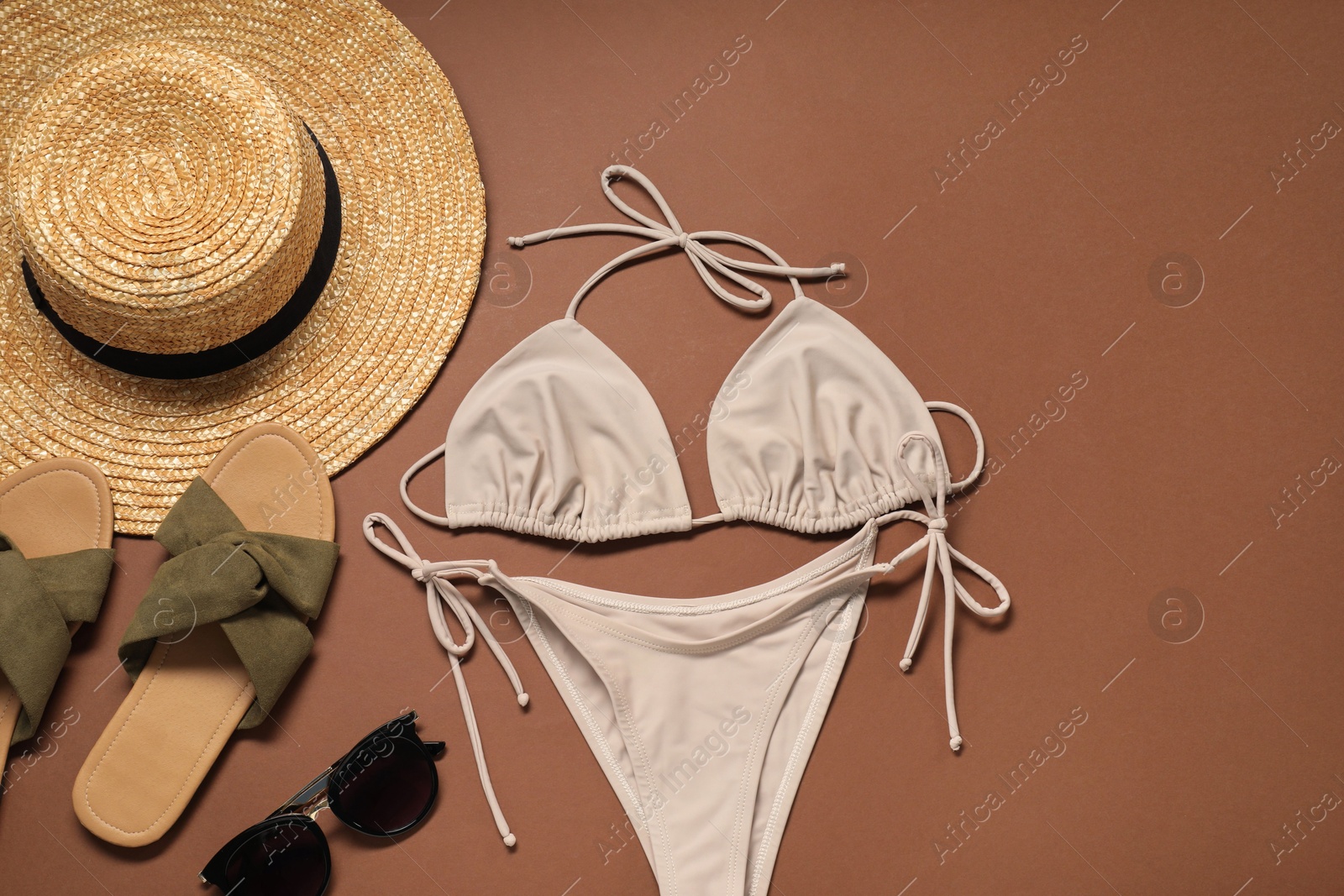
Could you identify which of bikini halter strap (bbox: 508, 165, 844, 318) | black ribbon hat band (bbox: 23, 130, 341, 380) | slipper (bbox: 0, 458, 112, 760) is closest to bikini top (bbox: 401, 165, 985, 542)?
bikini halter strap (bbox: 508, 165, 844, 318)

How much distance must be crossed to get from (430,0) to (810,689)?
127cm

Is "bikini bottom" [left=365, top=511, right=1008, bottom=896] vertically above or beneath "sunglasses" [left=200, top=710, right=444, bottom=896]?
above

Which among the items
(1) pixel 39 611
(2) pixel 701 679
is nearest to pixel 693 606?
(2) pixel 701 679

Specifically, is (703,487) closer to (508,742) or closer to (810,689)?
(810,689)

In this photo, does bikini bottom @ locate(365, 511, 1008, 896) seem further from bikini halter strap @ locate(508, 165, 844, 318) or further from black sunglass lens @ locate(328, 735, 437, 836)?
bikini halter strap @ locate(508, 165, 844, 318)

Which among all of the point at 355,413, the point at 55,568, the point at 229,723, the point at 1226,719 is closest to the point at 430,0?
the point at 355,413

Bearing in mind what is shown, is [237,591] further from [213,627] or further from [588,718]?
[588,718]

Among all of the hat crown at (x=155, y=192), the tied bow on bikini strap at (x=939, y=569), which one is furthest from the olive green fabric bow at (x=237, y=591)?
the tied bow on bikini strap at (x=939, y=569)

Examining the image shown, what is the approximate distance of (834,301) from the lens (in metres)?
1.31

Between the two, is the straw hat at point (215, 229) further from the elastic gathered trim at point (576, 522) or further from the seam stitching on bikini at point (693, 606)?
the seam stitching on bikini at point (693, 606)

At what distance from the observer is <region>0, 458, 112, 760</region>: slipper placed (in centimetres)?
110

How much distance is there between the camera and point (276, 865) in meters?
1.11

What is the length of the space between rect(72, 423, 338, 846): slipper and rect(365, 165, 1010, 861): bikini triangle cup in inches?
4.7

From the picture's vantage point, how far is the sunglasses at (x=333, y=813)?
111 cm
